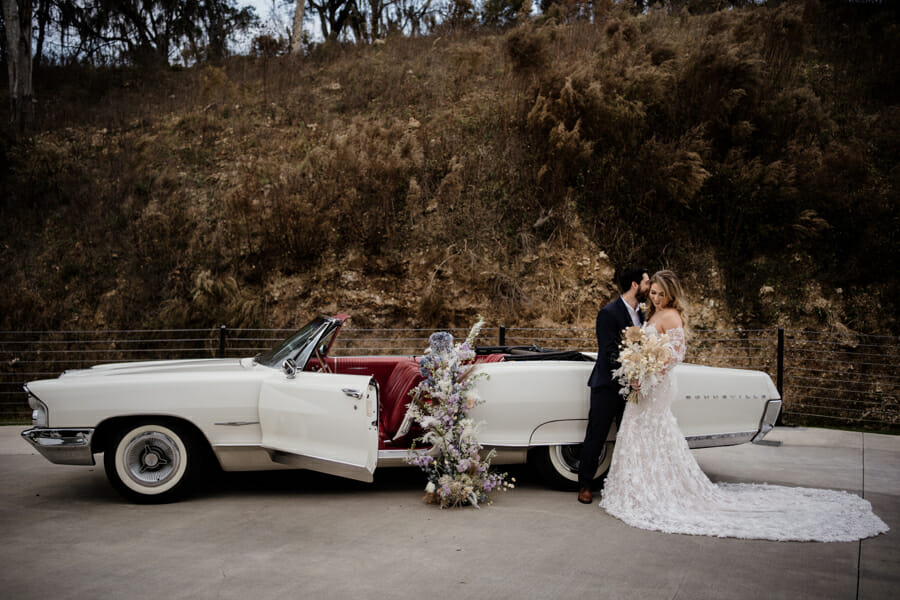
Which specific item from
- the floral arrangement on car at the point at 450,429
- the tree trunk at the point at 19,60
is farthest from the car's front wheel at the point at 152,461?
the tree trunk at the point at 19,60

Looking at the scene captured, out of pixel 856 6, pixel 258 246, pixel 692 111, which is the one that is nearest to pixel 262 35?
pixel 258 246

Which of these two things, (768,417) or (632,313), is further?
(768,417)

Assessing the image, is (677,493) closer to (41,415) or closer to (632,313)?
(632,313)

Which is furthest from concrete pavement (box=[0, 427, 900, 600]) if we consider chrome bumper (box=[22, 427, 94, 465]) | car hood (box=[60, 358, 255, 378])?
car hood (box=[60, 358, 255, 378])

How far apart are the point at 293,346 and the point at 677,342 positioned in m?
3.14

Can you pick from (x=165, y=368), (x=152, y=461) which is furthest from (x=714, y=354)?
(x=152, y=461)

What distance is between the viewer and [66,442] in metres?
5.16

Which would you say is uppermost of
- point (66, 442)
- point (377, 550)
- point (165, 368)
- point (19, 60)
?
point (19, 60)

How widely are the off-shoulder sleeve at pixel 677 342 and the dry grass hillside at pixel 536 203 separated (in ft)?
20.6

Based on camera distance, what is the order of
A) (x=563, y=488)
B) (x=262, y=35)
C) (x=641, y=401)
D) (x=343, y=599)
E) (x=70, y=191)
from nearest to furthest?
(x=343, y=599)
(x=641, y=401)
(x=563, y=488)
(x=70, y=191)
(x=262, y=35)

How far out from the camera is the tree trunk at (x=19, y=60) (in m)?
16.3

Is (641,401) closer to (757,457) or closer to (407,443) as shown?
(407,443)

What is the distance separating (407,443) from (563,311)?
21.8 feet

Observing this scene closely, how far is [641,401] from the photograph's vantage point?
5445 millimetres
